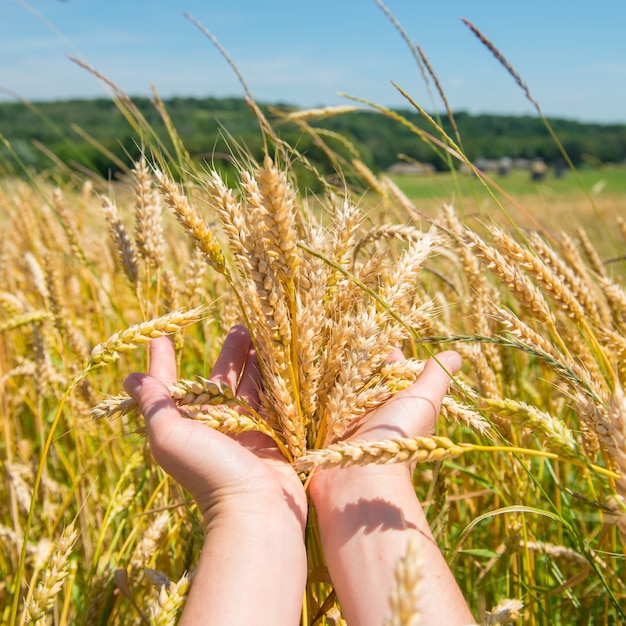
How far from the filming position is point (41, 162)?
95.4 ft

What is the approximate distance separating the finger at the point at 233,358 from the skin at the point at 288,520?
15cm

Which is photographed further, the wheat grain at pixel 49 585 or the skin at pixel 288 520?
the wheat grain at pixel 49 585

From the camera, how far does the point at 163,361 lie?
1207 mm

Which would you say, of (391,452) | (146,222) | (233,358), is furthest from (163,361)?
(391,452)

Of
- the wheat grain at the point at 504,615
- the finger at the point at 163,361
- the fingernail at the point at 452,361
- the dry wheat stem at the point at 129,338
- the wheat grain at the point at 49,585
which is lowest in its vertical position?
the wheat grain at the point at 49,585

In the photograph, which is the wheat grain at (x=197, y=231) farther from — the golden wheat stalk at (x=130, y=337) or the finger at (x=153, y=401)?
the finger at (x=153, y=401)

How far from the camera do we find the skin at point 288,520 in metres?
0.86

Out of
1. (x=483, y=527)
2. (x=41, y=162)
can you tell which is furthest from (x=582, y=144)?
(x=483, y=527)

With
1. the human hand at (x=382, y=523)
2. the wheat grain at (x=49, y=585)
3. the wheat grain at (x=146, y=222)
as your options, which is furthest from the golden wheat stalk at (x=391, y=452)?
the wheat grain at (x=146, y=222)

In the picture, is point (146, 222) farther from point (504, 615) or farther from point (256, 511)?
point (504, 615)

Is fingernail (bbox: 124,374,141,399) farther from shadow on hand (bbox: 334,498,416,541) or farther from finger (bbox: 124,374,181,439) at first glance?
shadow on hand (bbox: 334,498,416,541)

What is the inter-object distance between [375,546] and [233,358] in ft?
1.69

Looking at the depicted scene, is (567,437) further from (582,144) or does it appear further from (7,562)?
(582,144)

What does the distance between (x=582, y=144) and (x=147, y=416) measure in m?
62.5
